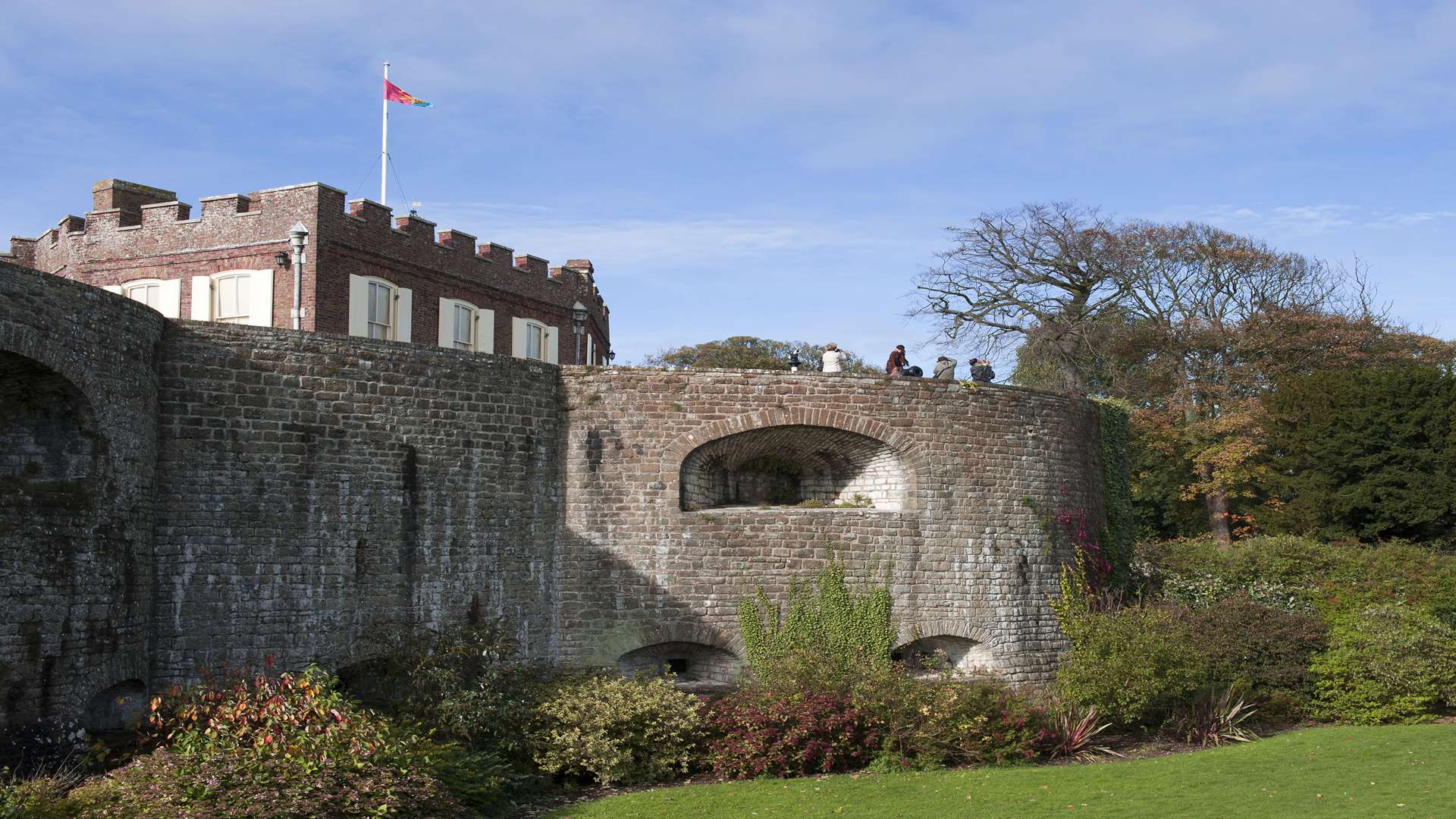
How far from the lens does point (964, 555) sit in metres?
18.6

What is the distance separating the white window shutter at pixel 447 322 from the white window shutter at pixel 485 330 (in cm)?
79

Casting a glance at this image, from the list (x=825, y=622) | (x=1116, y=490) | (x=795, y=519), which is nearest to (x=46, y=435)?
(x=795, y=519)

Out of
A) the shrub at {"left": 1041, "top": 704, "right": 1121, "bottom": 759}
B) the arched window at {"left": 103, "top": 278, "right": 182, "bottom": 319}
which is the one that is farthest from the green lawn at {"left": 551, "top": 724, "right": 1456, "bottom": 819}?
the arched window at {"left": 103, "top": 278, "right": 182, "bottom": 319}

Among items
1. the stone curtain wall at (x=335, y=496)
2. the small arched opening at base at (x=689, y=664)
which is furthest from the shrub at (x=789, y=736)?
the stone curtain wall at (x=335, y=496)

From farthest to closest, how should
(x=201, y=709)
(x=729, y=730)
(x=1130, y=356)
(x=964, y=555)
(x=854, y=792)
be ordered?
(x=1130, y=356) → (x=964, y=555) → (x=729, y=730) → (x=854, y=792) → (x=201, y=709)

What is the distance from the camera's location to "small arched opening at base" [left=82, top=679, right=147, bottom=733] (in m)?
13.3

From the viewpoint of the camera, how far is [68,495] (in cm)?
1280

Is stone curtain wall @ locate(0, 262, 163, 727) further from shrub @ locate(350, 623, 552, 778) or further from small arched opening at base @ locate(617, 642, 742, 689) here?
small arched opening at base @ locate(617, 642, 742, 689)

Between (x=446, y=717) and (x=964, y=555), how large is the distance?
793 cm

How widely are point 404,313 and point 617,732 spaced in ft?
37.6

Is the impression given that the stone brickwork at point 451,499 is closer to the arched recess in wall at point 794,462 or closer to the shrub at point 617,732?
the arched recess in wall at point 794,462

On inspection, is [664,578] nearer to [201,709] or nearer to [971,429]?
[971,429]

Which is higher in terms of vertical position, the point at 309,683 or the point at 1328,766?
the point at 309,683

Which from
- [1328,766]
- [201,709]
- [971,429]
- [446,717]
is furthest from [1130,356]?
[201,709]
